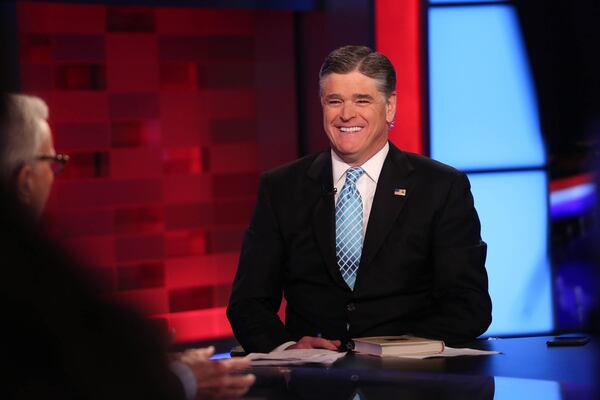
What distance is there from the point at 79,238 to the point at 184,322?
501 centimetres

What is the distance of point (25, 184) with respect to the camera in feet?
3.41

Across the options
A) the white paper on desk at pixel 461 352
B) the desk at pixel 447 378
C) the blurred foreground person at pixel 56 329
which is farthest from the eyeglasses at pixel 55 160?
the white paper on desk at pixel 461 352

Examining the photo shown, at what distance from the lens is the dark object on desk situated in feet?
7.63

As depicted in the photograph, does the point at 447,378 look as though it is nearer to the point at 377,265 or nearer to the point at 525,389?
the point at 525,389

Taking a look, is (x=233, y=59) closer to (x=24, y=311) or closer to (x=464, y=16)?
(x=464, y=16)

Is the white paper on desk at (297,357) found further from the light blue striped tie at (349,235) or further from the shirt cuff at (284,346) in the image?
the light blue striped tie at (349,235)

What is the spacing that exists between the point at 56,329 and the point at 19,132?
309mm

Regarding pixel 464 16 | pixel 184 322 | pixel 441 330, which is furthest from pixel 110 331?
pixel 184 322

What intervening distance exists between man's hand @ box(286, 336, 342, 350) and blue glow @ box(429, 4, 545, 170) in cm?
252

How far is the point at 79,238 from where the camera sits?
0.93m

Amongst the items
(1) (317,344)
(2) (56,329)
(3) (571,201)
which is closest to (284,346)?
(1) (317,344)

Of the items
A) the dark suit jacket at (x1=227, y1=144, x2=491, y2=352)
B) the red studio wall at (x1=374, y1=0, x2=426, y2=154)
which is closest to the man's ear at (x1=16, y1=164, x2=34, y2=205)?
the dark suit jacket at (x1=227, y1=144, x2=491, y2=352)

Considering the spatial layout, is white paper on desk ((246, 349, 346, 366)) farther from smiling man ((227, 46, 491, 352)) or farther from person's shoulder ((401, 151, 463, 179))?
person's shoulder ((401, 151, 463, 179))

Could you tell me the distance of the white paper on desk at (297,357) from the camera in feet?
6.94
